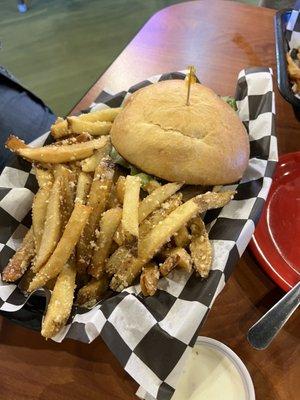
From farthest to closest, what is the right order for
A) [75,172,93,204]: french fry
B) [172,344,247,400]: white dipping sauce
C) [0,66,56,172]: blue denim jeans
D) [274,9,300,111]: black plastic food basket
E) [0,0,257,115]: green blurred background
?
[0,0,257,115]: green blurred background
[0,66,56,172]: blue denim jeans
[274,9,300,111]: black plastic food basket
[75,172,93,204]: french fry
[172,344,247,400]: white dipping sauce

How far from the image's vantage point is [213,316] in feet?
3.96

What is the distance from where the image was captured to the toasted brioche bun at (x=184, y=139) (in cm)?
128

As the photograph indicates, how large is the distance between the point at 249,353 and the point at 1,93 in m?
1.41

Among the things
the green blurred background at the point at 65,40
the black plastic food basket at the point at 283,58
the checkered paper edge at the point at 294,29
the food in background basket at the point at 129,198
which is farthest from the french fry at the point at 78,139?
the green blurred background at the point at 65,40

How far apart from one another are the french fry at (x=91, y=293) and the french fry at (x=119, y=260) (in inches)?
1.6

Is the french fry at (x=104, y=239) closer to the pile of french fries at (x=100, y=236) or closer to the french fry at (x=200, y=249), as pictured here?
the pile of french fries at (x=100, y=236)

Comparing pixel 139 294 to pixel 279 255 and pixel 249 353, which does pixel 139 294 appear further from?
pixel 279 255

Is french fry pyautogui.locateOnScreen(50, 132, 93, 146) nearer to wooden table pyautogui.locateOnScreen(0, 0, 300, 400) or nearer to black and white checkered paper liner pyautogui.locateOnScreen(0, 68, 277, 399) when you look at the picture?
black and white checkered paper liner pyautogui.locateOnScreen(0, 68, 277, 399)

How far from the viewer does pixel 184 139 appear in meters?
1.29

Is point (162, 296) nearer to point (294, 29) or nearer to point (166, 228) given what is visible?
point (166, 228)

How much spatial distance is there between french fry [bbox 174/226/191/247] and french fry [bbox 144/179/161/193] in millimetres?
159

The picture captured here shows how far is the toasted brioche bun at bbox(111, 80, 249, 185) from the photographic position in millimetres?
1282

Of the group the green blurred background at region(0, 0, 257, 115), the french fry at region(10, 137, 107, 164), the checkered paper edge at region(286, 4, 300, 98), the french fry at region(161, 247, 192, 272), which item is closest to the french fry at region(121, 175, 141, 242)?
the french fry at region(161, 247, 192, 272)

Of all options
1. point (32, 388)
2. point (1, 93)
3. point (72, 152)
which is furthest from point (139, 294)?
point (1, 93)
